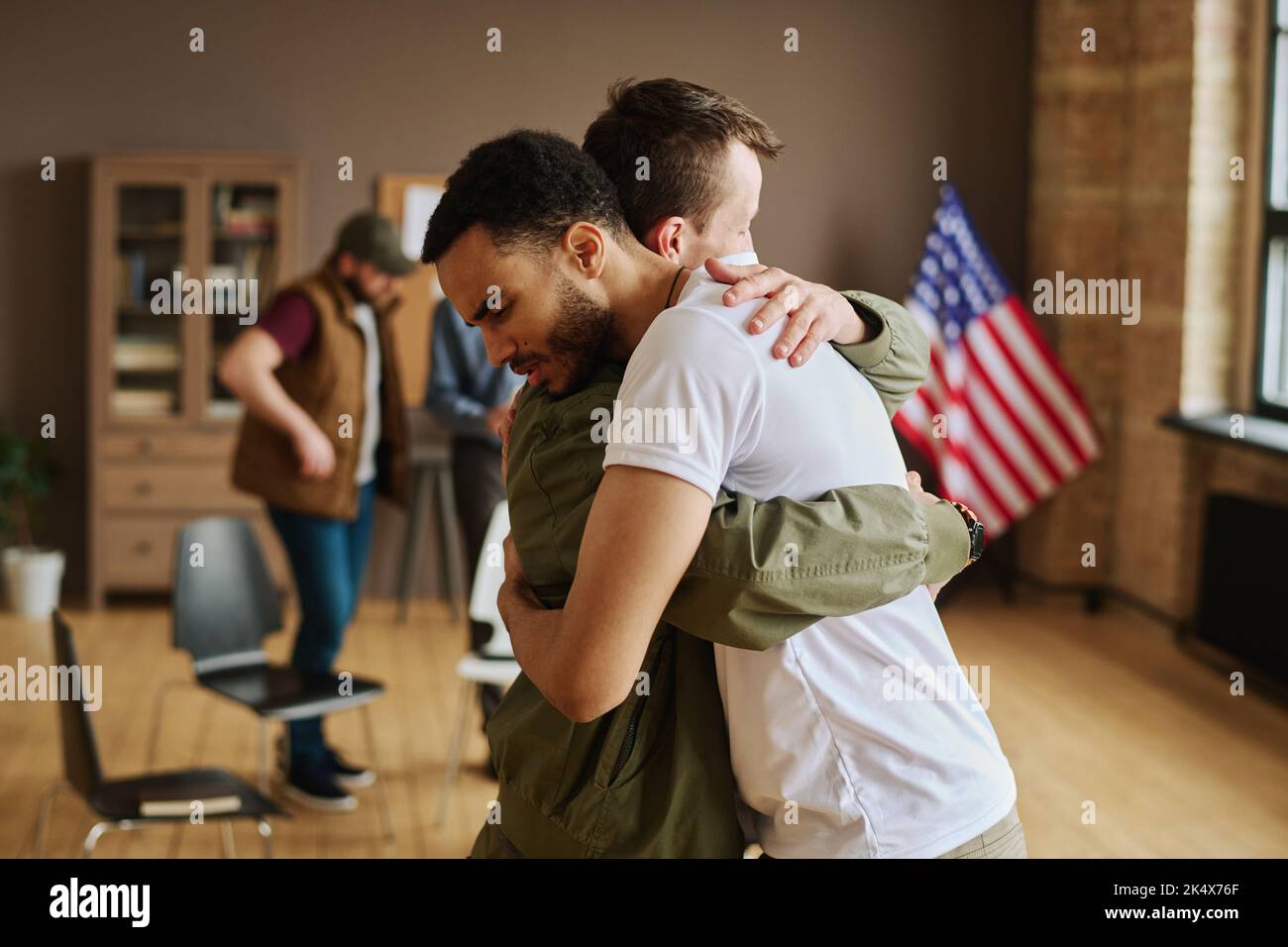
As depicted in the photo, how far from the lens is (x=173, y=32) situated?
6156 mm

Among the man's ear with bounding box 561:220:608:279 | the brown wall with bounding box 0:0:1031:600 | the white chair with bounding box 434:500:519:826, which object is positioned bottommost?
the white chair with bounding box 434:500:519:826

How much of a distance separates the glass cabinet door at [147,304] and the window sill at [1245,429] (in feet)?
13.7

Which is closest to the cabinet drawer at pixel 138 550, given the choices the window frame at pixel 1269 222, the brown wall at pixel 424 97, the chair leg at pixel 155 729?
the brown wall at pixel 424 97

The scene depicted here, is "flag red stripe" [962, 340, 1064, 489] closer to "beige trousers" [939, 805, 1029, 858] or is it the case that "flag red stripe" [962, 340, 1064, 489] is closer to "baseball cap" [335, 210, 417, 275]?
"baseball cap" [335, 210, 417, 275]

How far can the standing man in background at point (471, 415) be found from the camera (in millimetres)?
3992

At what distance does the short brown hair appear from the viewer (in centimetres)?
132

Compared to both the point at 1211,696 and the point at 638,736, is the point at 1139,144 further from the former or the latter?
the point at 638,736

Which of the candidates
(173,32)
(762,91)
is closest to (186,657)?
(173,32)

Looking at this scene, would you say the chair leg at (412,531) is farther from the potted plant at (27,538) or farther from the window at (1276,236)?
the window at (1276,236)

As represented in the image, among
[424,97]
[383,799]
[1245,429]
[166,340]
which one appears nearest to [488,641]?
[383,799]

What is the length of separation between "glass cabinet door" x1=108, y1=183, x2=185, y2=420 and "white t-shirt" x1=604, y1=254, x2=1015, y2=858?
5.31 meters

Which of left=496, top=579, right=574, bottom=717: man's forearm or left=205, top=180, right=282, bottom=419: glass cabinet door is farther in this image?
left=205, top=180, right=282, bottom=419: glass cabinet door

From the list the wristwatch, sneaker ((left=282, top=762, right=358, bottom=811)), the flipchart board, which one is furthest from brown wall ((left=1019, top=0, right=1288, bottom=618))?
the wristwatch
